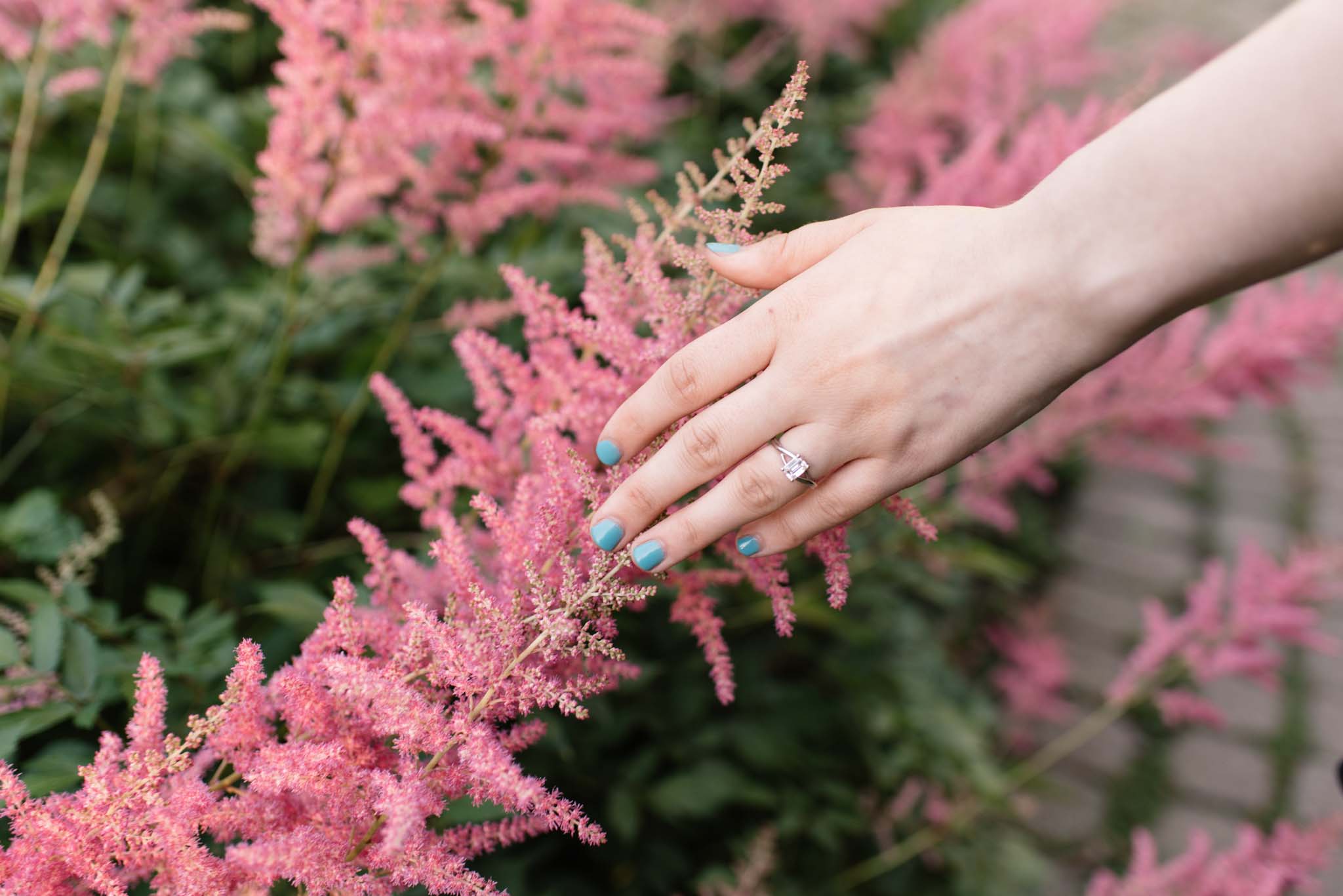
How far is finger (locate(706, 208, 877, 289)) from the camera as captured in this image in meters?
0.87

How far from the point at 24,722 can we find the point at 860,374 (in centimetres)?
98

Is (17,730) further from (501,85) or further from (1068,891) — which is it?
(1068,891)

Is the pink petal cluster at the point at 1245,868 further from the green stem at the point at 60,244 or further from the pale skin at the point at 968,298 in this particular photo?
the green stem at the point at 60,244

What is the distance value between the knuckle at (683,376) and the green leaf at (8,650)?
807 millimetres

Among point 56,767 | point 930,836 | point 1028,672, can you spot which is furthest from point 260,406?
point 1028,672

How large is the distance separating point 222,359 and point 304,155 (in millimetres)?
743

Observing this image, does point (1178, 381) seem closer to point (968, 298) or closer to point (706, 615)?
point (968, 298)

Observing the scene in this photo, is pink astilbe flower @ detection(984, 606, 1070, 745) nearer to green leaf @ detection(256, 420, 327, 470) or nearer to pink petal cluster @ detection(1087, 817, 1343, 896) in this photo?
pink petal cluster @ detection(1087, 817, 1343, 896)

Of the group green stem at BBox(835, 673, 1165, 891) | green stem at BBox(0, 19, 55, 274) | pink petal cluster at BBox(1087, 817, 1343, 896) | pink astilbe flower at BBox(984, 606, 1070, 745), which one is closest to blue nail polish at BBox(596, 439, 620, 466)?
green stem at BBox(0, 19, 55, 274)

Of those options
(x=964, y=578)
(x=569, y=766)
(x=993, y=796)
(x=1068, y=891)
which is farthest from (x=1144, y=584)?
(x=569, y=766)

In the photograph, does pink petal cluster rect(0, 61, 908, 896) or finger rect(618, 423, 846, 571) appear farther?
finger rect(618, 423, 846, 571)

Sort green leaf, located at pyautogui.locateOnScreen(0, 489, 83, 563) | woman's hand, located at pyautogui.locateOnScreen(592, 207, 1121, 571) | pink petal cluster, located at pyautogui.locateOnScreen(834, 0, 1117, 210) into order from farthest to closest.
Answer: pink petal cluster, located at pyautogui.locateOnScreen(834, 0, 1117, 210)
green leaf, located at pyautogui.locateOnScreen(0, 489, 83, 563)
woman's hand, located at pyautogui.locateOnScreen(592, 207, 1121, 571)

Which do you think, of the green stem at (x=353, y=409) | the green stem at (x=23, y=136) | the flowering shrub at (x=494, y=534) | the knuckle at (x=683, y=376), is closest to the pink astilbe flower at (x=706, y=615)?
the flowering shrub at (x=494, y=534)

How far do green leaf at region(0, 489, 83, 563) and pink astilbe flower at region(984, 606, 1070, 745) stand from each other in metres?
2.78
